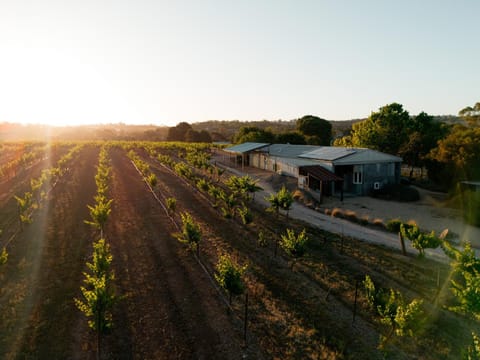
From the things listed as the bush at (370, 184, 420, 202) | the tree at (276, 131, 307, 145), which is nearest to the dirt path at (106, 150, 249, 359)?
the bush at (370, 184, 420, 202)

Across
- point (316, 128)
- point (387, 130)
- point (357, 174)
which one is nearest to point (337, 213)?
point (357, 174)

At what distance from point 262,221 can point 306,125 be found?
75181mm

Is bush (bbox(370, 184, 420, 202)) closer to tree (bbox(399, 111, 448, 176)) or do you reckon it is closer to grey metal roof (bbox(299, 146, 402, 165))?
grey metal roof (bbox(299, 146, 402, 165))

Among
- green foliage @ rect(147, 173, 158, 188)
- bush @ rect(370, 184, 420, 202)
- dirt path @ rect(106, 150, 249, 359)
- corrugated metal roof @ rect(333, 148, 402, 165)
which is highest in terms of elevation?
corrugated metal roof @ rect(333, 148, 402, 165)

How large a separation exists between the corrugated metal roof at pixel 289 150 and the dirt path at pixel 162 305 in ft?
101

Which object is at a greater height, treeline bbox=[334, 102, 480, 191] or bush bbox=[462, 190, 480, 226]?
treeline bbox=[334, 102, 480, 191]

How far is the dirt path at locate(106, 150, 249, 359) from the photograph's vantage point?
1341 cm

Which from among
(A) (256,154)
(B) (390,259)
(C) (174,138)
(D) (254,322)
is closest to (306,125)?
(A) (256,154)

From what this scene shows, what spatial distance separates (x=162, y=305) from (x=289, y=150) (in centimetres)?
4450

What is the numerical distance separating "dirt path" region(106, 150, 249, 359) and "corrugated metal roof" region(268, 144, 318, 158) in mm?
30871

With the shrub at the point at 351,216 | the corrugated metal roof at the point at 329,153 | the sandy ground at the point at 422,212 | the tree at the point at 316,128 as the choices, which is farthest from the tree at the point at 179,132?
the shrub at the point at 351,216

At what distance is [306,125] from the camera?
100625mm

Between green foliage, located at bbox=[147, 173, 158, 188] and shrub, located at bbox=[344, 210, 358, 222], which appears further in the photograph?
green foliage, located at bbox=[147, 173, 158, 188]

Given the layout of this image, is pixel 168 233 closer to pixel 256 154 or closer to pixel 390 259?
pixel 390 259
